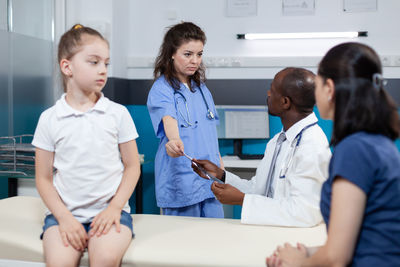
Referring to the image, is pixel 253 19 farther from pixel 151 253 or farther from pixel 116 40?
pixel 151 253

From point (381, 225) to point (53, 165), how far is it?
0.94 metres

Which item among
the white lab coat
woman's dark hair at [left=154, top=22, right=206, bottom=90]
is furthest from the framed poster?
the white lab coat

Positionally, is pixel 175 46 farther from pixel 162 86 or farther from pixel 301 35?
pixel 301 35

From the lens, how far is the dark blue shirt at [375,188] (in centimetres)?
96

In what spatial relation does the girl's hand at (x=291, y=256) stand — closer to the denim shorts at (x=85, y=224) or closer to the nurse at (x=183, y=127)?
the denim shorts at (x=85, y=224)

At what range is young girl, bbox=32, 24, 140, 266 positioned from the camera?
54.6 inches

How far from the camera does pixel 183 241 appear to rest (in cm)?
137

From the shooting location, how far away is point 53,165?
4.70 ft

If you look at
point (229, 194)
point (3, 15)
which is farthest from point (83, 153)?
point (3, 15)

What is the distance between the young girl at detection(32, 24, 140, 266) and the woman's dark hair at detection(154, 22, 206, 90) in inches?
29.1

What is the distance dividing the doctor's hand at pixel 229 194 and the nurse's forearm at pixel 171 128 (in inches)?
16.3

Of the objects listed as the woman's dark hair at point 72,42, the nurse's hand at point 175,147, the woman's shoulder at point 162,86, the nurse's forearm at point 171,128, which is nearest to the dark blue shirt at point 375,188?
the woman's dark hair at point 72,42

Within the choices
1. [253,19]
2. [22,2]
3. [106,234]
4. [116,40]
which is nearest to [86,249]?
[106,234]

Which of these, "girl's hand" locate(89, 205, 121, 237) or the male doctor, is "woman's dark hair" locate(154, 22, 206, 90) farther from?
"girl's hand" locate(89, 205, 121, 237)
